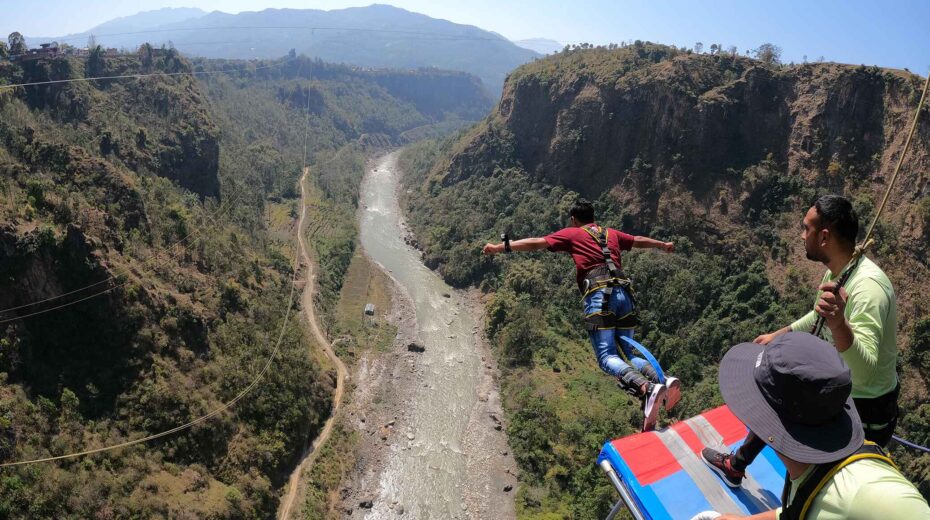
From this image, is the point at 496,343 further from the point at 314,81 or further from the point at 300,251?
the point at 314,81

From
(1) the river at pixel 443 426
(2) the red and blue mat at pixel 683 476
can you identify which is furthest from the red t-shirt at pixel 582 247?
(1) the river at pixel 443 426

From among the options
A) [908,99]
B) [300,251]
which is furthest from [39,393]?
[908,99]

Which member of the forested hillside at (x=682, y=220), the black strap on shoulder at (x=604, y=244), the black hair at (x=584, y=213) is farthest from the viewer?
the forested hillside at (x=682, y=220)

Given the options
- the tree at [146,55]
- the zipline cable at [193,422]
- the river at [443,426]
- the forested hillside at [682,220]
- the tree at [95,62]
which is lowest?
the river at [443,426]

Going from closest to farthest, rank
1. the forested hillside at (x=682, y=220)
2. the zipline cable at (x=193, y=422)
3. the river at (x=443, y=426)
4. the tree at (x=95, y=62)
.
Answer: the zipline cable at (x=193, y=422) < the river at (x=443, y=426) < the forested hillside at (x=682, y=220) < the tree at (x=95, y=62)

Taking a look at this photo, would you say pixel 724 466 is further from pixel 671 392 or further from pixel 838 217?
pixel 838 217

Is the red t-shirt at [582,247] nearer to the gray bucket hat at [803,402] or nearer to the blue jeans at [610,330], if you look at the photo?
the blue jeans at [610,330]
